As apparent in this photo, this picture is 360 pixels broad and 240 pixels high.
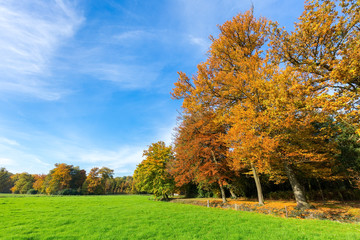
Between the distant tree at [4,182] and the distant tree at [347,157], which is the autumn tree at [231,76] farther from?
the distant tree at [4,182]

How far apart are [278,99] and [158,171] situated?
→ 2132cm

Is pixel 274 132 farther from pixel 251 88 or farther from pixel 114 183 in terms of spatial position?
pixel 114 183

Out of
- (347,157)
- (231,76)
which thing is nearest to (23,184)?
(231,76)

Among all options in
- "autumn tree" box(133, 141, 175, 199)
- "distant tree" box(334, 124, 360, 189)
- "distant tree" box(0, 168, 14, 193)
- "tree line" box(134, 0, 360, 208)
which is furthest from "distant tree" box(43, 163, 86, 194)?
"distant tree" box(334, 124, 360, 189)

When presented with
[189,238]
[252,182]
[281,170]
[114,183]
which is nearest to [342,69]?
[189,238]

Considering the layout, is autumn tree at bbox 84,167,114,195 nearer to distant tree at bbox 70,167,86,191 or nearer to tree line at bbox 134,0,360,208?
distant tree at bbox 70,167,86,191

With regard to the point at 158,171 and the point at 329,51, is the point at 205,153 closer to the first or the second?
the point at 158,171

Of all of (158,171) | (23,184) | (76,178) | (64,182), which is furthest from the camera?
(23,184)

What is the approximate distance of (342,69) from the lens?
6.88 meters

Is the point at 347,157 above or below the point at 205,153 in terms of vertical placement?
below

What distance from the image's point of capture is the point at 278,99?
388 inches

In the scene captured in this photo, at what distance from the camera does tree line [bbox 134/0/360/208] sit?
7.72 metres

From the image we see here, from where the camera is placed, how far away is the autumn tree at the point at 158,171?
83.6 ft

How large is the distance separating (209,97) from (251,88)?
334cm
